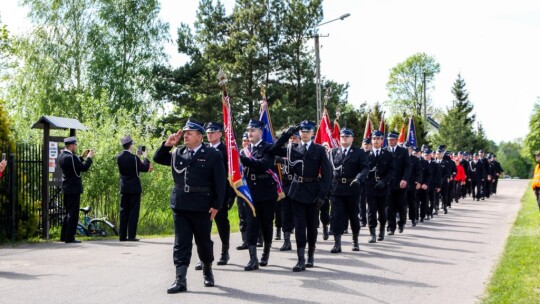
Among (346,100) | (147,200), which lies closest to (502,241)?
(147,200)

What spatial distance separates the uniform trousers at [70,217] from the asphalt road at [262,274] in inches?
12.5

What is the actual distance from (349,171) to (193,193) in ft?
15.6

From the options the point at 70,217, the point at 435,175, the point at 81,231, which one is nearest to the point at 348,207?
the point at 70,217

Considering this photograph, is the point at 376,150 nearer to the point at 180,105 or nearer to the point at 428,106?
the point at 180,105

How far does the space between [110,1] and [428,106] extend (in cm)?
6262

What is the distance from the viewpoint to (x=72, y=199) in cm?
1377

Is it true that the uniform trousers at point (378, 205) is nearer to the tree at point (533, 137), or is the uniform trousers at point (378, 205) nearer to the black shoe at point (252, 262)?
the black shoe at point (252, 262)

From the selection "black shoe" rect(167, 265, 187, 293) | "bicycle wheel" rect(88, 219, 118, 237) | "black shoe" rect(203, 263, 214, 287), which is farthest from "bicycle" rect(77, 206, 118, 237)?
"black shoe" rect(167, 265, 187, 293)

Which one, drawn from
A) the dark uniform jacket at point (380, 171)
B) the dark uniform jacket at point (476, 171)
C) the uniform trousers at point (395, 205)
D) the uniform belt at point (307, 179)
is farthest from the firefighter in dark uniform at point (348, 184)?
the dark uniform jacket at point (476, 171)

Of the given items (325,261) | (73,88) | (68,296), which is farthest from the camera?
(73,88)

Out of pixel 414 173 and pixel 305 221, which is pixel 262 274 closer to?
pixel 305 221

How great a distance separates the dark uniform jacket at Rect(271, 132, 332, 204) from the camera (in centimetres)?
1016

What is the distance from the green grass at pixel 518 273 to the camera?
25.8ft

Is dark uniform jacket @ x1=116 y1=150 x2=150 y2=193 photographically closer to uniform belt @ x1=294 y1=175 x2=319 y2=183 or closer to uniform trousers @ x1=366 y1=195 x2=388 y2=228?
uniform trousers @ x1=366 y1=195 x2=388 y2=228
